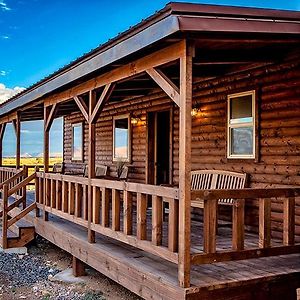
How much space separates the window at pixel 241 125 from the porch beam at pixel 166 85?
92.3 inches

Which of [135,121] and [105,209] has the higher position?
[135,121]

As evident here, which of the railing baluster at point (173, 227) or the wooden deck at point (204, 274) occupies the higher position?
the railing baluster at point (173, 227)

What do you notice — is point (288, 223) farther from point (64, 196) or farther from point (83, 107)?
point (64, 196)

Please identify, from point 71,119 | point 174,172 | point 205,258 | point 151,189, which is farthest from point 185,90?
point 71,119

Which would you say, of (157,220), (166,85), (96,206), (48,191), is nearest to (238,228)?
(157,220)

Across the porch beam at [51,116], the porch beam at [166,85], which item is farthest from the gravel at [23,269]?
the porch beam at [166,85]

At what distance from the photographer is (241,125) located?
681 cm

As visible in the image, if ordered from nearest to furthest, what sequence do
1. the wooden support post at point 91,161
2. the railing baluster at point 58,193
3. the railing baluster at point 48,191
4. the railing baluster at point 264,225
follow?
1. the railing baluster at point 264,225
2. the wooden support post at point 91,161
3. the railing baluster at point 58,193
4. the railing baluster at point 48,191

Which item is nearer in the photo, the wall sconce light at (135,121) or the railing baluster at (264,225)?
the railing baluster at (264,225)

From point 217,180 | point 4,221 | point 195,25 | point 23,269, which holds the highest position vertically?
point 195,25

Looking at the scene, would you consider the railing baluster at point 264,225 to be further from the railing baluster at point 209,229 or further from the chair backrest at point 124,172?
the chair backrest at point 124,172

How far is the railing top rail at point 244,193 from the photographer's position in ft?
14.4

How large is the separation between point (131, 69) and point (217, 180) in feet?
9.06

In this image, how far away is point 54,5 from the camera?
24.9m
